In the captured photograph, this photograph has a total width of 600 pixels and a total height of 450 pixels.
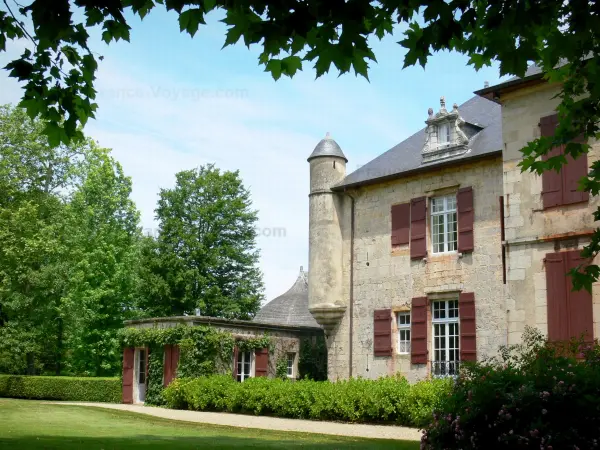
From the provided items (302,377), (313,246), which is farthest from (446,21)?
(302,377)

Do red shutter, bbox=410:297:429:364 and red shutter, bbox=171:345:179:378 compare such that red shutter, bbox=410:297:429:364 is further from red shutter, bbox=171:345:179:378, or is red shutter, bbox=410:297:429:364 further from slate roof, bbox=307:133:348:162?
red shutter, bbox=171:345:179:378

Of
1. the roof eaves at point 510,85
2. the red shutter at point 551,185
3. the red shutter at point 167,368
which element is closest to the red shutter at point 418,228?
the roof eaves at point 510,85

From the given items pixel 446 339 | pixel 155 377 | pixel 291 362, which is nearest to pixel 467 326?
pixel 446 339

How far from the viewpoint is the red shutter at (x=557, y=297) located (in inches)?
548

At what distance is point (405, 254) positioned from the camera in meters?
20.7

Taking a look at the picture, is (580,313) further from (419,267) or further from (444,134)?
(444,134)

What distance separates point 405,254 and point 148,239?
20459mm

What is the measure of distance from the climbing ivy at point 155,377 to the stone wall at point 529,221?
1268 cm

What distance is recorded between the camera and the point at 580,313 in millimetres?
13672

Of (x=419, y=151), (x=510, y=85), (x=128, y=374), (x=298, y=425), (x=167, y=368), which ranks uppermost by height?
(x=419, y=151)

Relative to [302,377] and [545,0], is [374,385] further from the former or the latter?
[545,0]

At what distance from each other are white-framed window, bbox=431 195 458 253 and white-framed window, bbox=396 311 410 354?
7.21ft

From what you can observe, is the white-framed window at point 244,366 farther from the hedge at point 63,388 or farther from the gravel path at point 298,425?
the hedge at point 63,388

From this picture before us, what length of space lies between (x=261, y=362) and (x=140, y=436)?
12.0 metres
